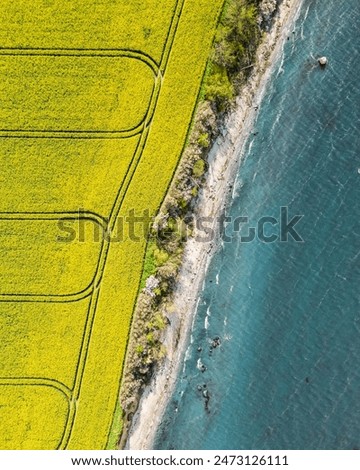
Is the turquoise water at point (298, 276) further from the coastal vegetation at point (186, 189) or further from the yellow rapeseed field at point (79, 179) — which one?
the yellow rapeseed field at point (79, 179)

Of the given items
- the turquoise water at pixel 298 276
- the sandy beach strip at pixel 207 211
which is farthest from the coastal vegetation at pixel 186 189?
the turquoise water at pixel 298 276

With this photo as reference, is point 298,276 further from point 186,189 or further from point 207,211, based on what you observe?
point 186,189

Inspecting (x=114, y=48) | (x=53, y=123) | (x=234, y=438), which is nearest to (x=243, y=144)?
(x=114, y=48)

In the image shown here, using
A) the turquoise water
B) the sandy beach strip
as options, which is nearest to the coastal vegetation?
the sandy beach strip

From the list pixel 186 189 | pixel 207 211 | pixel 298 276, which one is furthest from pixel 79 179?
pixel 298 276

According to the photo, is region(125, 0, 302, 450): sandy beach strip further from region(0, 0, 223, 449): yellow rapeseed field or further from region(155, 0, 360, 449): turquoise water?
region(0, 0, 223, 449): yellow rapeseed field

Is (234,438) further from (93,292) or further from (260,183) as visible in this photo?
(260,183)

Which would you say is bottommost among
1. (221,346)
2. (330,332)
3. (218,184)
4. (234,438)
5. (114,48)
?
(234,438)
